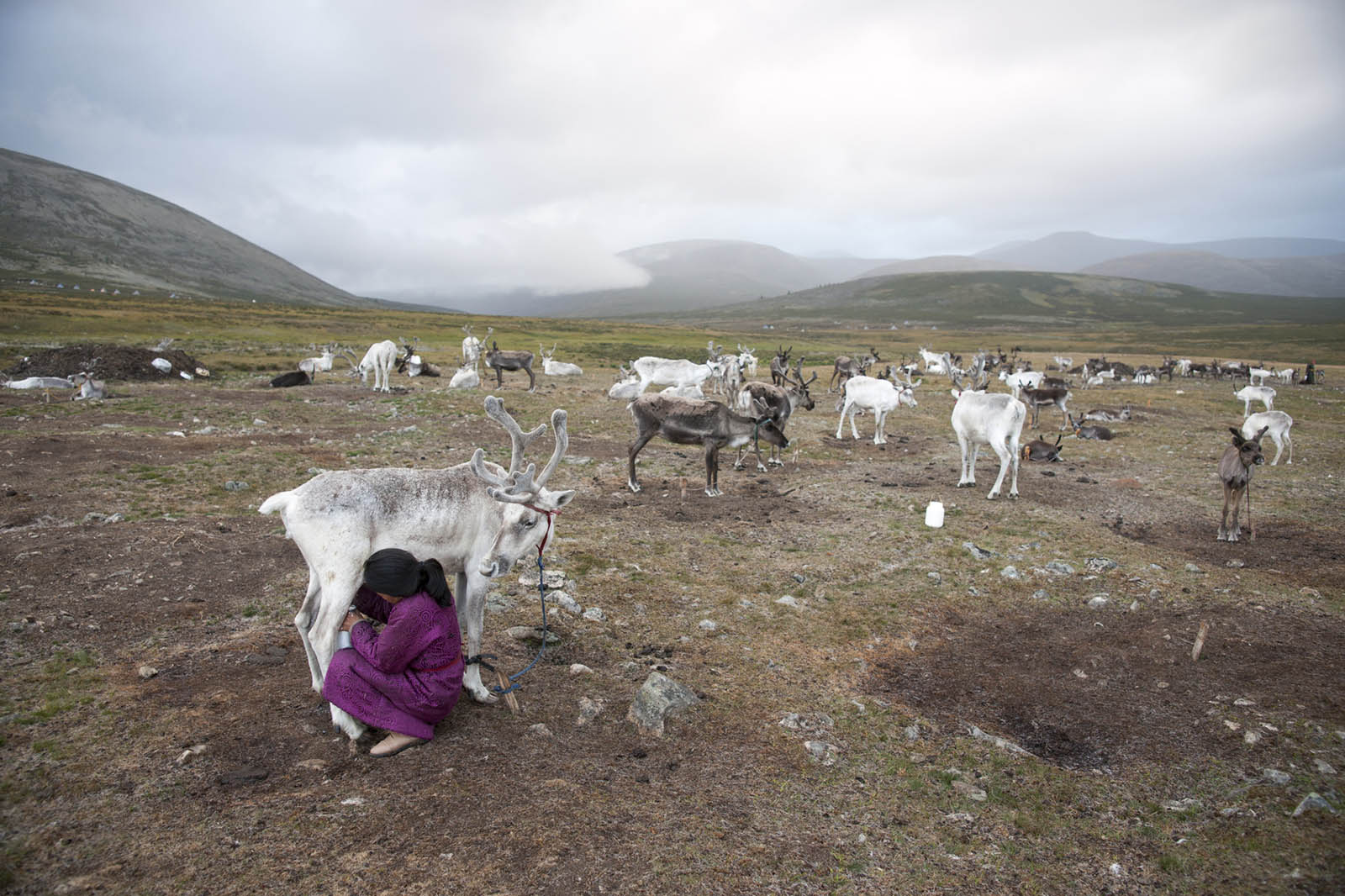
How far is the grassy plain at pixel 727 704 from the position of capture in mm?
3830

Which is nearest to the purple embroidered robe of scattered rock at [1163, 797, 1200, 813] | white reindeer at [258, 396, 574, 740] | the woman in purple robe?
the woman in purple robe

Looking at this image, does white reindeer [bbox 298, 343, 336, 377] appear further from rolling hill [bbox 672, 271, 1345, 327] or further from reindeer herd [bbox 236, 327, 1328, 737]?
rolling hill [bbox 672, 271, 1345, 327]

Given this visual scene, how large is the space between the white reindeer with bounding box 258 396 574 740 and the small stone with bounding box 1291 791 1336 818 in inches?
227

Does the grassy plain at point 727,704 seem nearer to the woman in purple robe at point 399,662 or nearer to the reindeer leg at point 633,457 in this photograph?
the woman in purple robe at point 399,662

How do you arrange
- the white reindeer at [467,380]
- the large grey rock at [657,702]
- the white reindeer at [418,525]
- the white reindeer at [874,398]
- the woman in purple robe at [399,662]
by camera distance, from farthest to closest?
the white reindeer at [467,380] < the white reindeer at [874,398] < the large grey rock at [657,702] < the white reindeer at [418,525] < the woman in purple robe at [399,662]

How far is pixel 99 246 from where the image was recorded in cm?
15850

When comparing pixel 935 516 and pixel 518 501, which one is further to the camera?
pixel 935 516

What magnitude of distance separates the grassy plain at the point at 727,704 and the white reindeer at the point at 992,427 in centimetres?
101

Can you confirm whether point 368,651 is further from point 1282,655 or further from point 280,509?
point 1282,655

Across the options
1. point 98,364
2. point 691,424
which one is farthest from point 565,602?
point 98,364

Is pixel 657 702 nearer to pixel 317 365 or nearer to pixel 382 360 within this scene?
pixel 382 360

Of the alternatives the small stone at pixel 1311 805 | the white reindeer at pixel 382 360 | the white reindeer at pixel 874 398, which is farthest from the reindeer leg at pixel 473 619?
the white reindeer at pixel 382 360

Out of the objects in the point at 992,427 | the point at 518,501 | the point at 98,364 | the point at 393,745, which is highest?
the point at 98,364

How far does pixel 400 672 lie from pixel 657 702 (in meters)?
2.06
